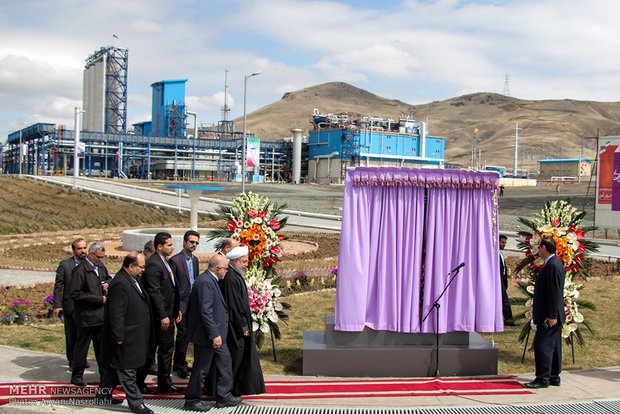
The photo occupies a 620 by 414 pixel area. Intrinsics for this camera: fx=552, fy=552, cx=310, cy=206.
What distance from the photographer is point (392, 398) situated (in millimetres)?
6504

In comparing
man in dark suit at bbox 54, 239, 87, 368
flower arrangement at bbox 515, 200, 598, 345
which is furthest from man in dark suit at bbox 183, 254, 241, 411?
flower arrangement at bbox 515, 200, 598, 345

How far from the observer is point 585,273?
30.5 feet

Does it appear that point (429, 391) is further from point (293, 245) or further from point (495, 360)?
point (293, 245)

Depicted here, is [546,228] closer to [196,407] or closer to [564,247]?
[564,247]

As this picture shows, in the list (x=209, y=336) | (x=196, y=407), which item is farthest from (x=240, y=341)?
(x=196, y=407)

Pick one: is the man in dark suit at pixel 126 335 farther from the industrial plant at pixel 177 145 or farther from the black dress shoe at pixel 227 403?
the industrial plant at pixel 177 145

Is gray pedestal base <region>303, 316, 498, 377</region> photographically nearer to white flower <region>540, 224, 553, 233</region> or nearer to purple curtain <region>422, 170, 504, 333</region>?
purple curtain <region>422, 170, 504, 333</region>

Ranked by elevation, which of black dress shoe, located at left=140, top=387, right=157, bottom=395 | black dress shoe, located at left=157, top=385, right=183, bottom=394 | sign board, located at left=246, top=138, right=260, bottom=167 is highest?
sign board, located at left=246, top=138, right=260, bottom=167

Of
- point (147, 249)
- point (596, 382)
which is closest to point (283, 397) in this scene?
point (147, 249)

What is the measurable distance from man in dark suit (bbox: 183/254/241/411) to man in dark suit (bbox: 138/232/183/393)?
23.3 inches

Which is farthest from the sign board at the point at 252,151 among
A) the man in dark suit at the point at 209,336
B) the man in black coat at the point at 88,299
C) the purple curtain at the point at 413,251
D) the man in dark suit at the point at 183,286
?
the man in dark suit at the point at 209,336

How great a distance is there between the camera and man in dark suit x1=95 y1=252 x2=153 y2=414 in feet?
20.3

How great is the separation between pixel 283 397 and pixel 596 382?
13.5ft

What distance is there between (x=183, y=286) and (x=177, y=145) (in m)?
78.4
